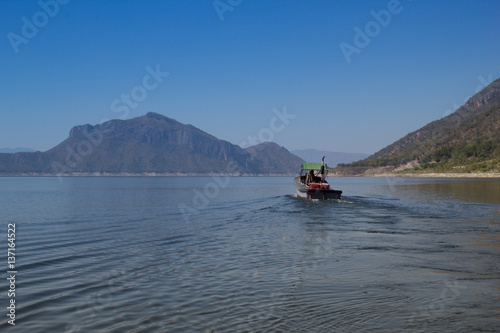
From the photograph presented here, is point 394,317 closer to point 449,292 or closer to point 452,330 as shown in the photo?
point 452,330

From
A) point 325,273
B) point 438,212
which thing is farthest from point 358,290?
point 438,212

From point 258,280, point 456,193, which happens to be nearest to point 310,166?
point 456,193

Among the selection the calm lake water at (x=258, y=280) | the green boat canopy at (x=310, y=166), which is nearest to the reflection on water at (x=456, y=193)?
the green boat canopy at (x=310, y=166)

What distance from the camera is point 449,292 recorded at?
10.5 metres

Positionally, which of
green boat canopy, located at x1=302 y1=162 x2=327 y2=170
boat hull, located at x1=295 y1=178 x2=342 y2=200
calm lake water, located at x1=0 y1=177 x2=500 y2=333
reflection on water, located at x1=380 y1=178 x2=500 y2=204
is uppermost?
green boat canopy, located at x1=302 y1=162 x2=327 y2=170

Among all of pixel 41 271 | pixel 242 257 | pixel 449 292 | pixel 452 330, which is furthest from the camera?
pixel 242 257

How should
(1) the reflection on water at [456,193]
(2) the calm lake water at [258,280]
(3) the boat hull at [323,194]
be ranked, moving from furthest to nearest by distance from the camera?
(1) the reflection on water at [456,193] → (3) the boat hull at [323,194] → (2) the calm lake water at [258,280]

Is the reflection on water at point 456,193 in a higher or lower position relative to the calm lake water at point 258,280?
higher

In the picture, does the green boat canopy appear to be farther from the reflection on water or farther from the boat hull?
the boat hull

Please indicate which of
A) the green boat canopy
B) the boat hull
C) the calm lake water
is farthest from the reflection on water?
the calm lake water

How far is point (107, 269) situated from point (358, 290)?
349 inches

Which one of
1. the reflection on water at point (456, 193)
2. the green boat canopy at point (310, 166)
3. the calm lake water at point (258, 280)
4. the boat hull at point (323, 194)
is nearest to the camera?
the calm lake water at point (258, 280)

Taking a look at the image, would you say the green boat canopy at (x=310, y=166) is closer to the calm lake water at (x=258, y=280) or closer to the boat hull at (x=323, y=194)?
the boat hull at (x=323, y=194)

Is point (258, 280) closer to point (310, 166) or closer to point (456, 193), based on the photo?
point (310, 166)
